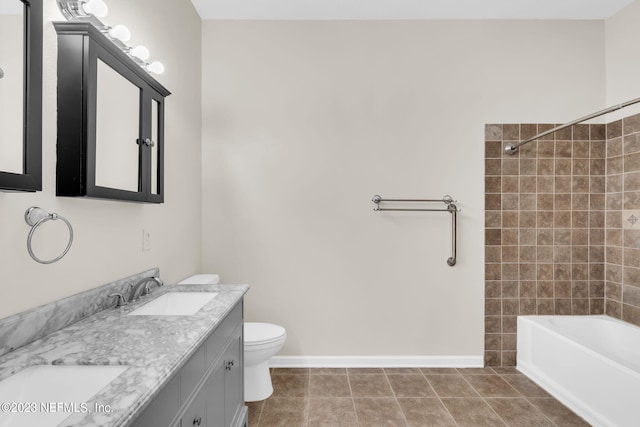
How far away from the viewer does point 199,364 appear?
3.83ft

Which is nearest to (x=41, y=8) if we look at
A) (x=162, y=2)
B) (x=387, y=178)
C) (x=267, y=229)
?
(x=162, y=2)

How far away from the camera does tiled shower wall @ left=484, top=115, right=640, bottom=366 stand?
103 inches

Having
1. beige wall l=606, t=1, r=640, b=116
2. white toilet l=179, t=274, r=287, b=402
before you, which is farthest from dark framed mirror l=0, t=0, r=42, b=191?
beige wall l=606, t=1, r=640, b=116

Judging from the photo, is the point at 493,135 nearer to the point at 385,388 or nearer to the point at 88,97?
the point at 385,388

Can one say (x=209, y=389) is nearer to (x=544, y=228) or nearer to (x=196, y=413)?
(x=196, y=413)

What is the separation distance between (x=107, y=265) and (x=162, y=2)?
1579 millimetres

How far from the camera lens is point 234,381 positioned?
65.5 inches

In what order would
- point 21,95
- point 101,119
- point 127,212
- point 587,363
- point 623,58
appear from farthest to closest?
point 623,58, point 587,363, point 127,212, point 101,119, point 21,95

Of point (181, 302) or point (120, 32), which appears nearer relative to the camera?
point (120, 32)

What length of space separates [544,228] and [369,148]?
1.50 m

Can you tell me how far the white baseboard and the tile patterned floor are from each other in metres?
0.05

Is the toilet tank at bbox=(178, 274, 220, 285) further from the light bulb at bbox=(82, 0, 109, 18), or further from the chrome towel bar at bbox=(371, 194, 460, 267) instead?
the light bulb at bbox=(82, 0, 109, 18)

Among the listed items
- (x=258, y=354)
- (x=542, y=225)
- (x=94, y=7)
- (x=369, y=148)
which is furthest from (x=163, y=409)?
(x=542, y=225)

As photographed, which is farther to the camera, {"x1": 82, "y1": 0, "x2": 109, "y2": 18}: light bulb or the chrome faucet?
the chrome faucet
